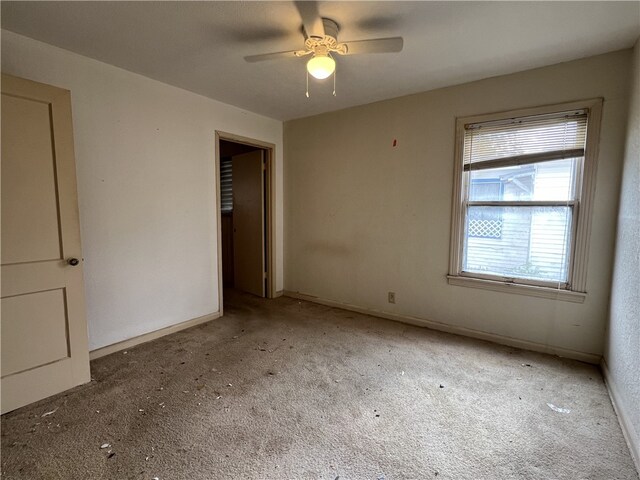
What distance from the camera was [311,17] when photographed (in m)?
1.64

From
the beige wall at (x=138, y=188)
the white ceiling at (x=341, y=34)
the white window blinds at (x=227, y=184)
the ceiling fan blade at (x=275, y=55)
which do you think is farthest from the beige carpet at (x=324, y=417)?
the white window blinds at (x=227, y=184)

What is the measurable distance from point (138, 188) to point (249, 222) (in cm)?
178

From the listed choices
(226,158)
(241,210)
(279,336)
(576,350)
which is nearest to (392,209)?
(279,336)

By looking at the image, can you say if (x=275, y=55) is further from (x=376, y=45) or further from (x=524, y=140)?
(x=524, y=140)

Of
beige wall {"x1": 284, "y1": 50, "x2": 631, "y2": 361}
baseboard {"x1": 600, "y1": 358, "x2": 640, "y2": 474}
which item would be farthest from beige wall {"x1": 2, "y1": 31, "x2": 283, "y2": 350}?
baseboard {"x1": 600, "y1": 358, "x2": 640, "y2": 474}

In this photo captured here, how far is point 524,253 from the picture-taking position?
2.69m

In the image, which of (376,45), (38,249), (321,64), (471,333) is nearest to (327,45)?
(321,64)

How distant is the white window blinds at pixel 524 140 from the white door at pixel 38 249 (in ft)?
10.8

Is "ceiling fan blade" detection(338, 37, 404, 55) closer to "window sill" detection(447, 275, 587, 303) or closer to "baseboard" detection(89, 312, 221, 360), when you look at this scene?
"window sill" detection(447, 275, 587, 303)

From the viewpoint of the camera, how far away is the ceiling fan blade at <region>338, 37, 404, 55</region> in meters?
1.78

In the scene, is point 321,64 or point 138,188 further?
point 138,188

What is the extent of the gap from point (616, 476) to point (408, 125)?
9.80 feet

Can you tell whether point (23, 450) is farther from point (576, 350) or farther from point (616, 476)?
point (576, 350)

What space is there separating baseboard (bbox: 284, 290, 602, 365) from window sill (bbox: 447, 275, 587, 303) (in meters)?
0.45
